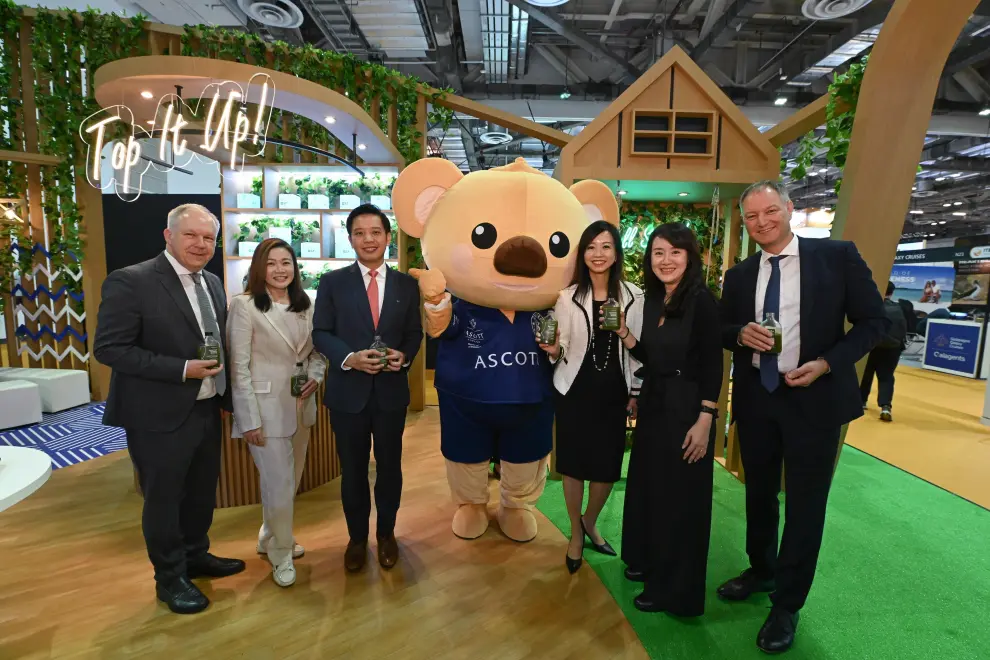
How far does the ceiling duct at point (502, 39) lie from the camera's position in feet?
20.2

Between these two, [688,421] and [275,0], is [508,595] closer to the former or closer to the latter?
[688,421]

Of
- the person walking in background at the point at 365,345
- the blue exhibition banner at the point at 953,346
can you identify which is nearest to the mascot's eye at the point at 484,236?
the person walking in background at the point at 365,345

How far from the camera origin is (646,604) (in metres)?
2.29

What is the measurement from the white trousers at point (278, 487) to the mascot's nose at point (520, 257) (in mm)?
1202

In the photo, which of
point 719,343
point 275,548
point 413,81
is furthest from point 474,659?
point 413,81

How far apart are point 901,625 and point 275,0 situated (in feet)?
24.5

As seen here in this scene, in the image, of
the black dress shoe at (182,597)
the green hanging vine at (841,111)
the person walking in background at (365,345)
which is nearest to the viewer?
the black dress shoe at (182,597)

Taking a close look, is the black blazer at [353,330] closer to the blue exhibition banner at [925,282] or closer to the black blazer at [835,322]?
the black blazer at [835,322]

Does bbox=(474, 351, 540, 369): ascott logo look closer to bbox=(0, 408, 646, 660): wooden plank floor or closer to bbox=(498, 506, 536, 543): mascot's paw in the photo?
bbox=(498, 506, 536, 543): mascot's paw

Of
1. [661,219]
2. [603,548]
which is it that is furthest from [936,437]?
[603,548]

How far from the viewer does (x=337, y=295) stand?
240 cm

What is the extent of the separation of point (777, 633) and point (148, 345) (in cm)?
277

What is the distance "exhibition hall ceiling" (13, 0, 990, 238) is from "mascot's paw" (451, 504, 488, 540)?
15.9ft

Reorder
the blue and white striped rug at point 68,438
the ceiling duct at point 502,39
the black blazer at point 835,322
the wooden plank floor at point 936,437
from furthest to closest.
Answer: the ceiling duct at point 502,39, the blue and white striped rug at point 68,438, the wooden plank floor at point 936,437, the black blazer at point 835,322
